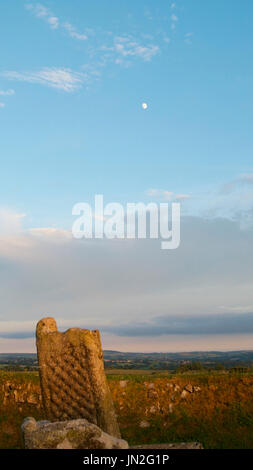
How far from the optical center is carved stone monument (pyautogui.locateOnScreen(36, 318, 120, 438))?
41.2 ft

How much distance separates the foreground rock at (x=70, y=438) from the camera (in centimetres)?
1040

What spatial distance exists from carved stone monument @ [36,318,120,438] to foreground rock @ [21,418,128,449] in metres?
1.80

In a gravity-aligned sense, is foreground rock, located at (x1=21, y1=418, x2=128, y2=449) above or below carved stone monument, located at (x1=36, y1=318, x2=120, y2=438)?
below

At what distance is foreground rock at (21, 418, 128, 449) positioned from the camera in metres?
10.4

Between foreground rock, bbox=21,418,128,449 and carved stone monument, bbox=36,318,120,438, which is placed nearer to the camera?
foreground rock, bbox=21,418,128,449

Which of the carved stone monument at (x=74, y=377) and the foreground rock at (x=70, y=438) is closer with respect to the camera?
the foreground rock at (x=70, y=438)

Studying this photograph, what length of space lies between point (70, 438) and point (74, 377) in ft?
8.39

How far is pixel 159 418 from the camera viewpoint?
62.5 feet

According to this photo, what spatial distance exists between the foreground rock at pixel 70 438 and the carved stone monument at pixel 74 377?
1.80 metres

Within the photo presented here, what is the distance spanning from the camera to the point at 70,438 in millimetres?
10430

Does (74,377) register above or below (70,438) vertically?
above

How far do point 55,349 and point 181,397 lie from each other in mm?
8933

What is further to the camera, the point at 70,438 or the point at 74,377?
the point at 74,377
